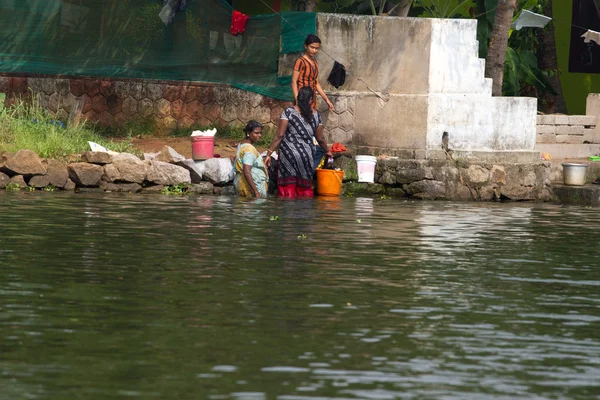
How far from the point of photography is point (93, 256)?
10.2 m

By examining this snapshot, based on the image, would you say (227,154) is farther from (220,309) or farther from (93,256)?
(220,309)

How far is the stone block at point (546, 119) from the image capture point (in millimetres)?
20156

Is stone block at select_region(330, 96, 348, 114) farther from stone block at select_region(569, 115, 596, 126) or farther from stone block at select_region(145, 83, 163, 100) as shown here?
stone block at select_region(569, 115, 596, 126)

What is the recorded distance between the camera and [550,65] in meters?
24.5

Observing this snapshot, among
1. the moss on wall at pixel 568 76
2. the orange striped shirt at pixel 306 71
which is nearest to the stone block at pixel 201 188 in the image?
the orange striped shirt at pixel 306 71

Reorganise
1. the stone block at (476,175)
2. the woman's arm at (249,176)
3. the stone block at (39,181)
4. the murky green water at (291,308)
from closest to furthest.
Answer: the murky green water at (291,308), the woman's arm at (249,176), the stone block at (39,181), the stone block at (476,175)

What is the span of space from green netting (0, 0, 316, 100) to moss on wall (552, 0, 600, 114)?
832 cm

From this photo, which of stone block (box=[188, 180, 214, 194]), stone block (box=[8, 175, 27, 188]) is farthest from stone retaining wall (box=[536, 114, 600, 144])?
stone block (box=[8, 175, 27, 188])

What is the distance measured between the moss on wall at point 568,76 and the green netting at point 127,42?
27.3 feet

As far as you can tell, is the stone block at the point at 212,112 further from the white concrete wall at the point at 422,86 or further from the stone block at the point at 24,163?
the stone block at the point at 24,163

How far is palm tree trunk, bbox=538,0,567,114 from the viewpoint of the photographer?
24.4 meters

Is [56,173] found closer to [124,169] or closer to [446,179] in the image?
[124,169]

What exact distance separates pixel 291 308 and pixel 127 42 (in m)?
12.2

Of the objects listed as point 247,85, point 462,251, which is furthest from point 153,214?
point 247,85
